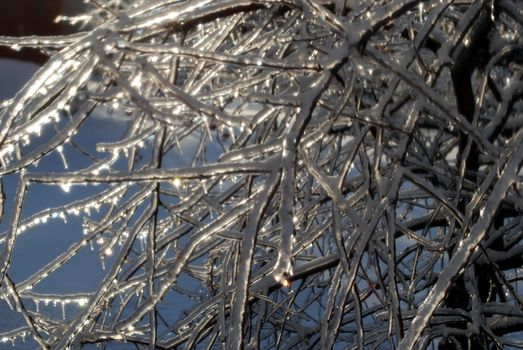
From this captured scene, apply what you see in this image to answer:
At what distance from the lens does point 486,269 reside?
141 inches

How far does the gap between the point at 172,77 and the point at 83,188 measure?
10222 mm

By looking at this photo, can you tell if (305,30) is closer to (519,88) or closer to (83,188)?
(519,88)

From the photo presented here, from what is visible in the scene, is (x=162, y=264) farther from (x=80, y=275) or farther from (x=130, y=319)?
(x=80, y=275)

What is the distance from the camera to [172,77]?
248cm

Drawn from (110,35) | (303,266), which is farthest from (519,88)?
(110,35)

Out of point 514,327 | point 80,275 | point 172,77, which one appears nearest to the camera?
point 172,77

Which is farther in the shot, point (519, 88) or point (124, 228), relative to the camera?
point (124, 228)

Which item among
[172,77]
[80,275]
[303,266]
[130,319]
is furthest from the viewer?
[80,275]

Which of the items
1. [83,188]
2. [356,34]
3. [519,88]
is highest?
[83,188]

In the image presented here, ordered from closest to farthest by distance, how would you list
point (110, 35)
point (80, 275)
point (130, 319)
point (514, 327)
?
point (110, 35) → point (130, 319) → point (514, 327) → point (80, 275)

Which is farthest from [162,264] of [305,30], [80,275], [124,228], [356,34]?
[80,275]

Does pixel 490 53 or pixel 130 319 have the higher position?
pixel 490 53

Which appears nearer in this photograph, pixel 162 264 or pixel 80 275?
pixel 162 264

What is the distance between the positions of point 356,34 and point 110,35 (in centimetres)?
53
